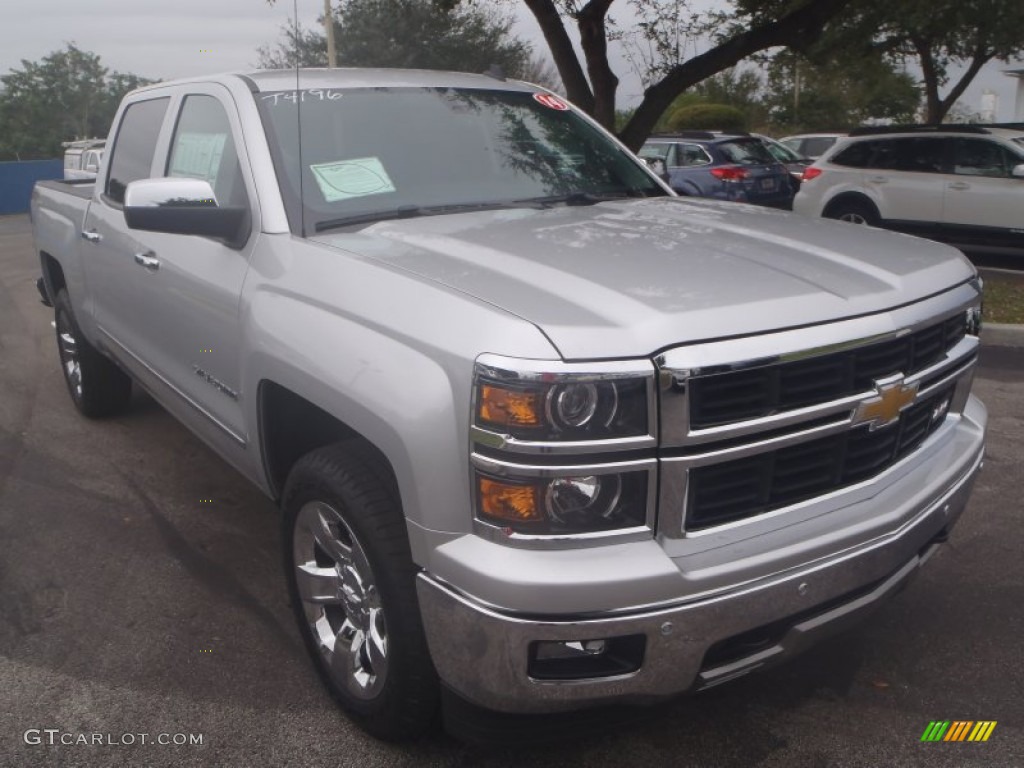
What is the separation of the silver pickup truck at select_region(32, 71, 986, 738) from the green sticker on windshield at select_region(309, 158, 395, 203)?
11 mm

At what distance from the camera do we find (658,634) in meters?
2.15

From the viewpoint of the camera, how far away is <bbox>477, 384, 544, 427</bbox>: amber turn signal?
2.09 meters

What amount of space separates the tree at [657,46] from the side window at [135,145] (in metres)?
6.73

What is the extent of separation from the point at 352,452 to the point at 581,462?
0.80m

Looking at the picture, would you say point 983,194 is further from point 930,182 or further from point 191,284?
point 191,284

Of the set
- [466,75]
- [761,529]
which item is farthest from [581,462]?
[466,75]

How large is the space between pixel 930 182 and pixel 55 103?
41.1 m

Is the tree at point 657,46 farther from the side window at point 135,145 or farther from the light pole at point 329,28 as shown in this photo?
the side window at point 135,145

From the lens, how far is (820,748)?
2.73m

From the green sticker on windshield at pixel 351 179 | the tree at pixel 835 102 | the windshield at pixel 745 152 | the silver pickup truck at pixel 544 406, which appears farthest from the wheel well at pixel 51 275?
the tree at pixel 835 102

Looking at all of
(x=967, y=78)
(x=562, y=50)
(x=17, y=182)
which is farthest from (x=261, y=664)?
(x=17, y=182)

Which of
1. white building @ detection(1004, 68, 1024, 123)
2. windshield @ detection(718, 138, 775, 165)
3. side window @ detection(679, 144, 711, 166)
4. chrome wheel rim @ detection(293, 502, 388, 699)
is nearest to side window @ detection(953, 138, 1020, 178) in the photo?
windshield @ detection(718, 138, 775, 165)

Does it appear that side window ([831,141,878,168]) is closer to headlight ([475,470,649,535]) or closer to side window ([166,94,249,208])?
side window ([166,94,249,208])

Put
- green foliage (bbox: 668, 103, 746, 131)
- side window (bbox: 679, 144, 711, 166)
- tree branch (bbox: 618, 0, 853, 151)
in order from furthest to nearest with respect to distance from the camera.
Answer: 1. green foliage (bbox: 668, 103, 746, 131)
2. side window (bbox: 679, 144, 711, 166)
3. tree branch (bbox: 618, 0, 853, 151)
